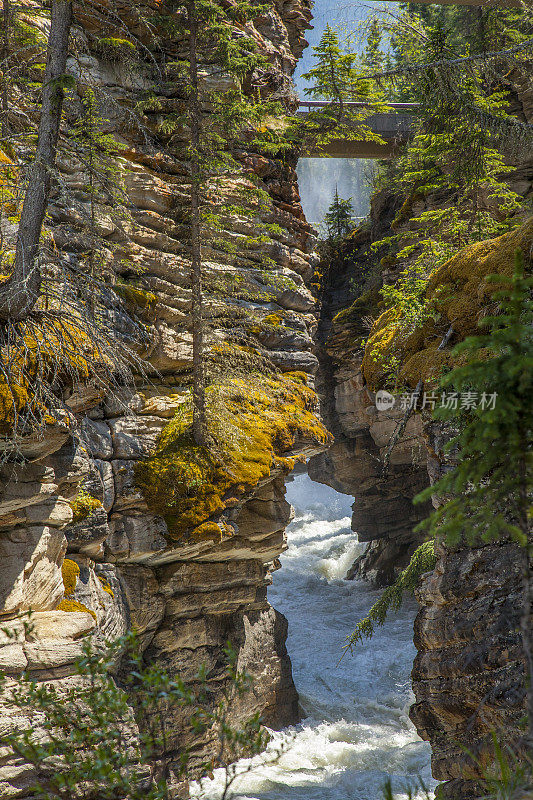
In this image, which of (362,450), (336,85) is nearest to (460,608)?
(336,85)

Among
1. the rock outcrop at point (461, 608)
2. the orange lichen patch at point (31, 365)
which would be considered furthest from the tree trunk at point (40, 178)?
the rock outcrop at point (461, 608)

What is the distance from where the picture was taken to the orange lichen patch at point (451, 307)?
7.78m

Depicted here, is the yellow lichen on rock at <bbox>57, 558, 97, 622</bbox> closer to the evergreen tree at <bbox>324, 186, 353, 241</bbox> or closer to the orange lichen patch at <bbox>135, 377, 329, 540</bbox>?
the orange lichen patch at <bbox>135, 377, 329, 540</bbox>

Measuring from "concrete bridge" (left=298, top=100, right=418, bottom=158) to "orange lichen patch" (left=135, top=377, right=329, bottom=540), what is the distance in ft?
37.2

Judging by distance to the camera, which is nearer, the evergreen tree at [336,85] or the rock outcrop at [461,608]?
the rock outcrop at [461,608]

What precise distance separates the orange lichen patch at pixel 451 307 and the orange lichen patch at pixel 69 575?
21.2 ft

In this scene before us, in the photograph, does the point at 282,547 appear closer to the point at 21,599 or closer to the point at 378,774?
the point at 378,774

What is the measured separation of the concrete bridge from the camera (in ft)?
65.2

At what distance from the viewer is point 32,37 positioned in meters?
10.6

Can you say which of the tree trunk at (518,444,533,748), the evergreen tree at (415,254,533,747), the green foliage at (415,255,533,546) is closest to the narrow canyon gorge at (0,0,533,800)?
the tree trunk at (518,444,533,748)

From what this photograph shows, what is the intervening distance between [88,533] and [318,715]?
32.3ft

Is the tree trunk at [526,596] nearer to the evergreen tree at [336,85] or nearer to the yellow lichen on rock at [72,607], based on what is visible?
the yellow lichen on rock at [72,607]

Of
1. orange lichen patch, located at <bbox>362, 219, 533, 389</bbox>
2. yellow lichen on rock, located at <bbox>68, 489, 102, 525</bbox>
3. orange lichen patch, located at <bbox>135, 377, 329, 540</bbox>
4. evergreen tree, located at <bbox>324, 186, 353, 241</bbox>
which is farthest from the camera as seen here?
evergreen tree, located at <bbox>324, 186, 353, 241</bbox>

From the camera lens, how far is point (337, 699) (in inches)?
633
